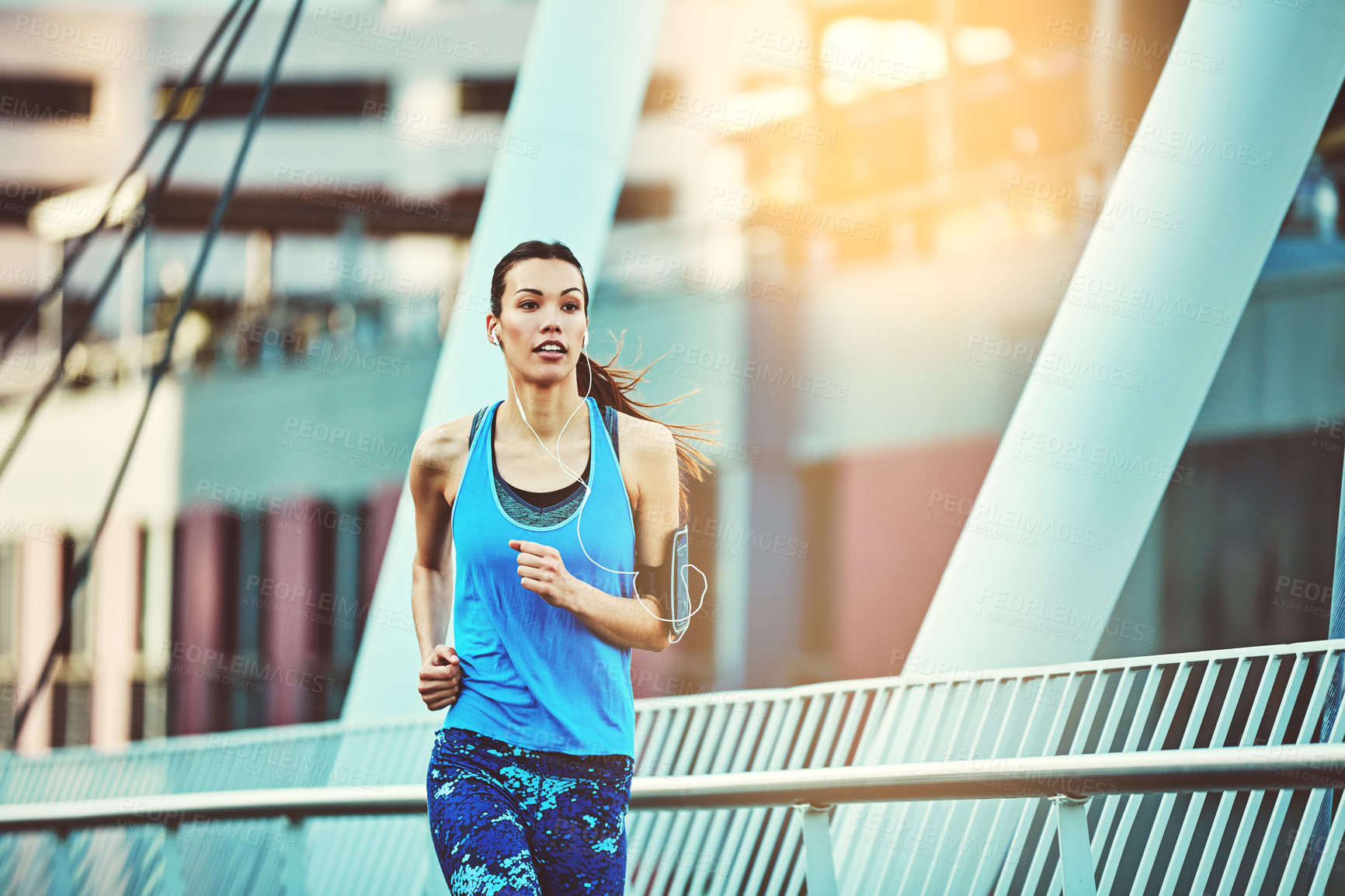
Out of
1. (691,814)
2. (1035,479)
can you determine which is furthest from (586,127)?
(691,814)

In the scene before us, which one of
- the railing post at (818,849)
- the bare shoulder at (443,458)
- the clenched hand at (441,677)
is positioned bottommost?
the railing post at (818,849)

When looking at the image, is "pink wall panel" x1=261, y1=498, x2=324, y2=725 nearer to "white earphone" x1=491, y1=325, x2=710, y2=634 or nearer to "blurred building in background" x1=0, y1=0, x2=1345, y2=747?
"blurred building in background" x1=0, y1=0, x2=1345, y2=747

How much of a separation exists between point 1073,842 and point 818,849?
74 cm

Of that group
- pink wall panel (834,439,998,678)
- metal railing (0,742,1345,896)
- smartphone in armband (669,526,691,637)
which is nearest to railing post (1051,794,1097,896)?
metal railing (0,742,1345,896)

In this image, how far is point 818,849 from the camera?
360cm

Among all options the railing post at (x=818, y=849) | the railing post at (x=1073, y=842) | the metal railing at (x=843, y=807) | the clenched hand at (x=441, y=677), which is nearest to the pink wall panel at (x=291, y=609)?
the metal railing at (x=843, y=807)

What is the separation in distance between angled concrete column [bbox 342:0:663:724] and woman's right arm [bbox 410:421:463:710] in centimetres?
295

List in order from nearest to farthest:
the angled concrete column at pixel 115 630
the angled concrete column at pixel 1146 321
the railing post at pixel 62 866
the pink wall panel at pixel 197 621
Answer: the angled concrete column at pixel 1146 321 < the railing post at pixel 62 866 < the pink wall panel at pixel 197 621 < the angled concrete column at pixel 115 630

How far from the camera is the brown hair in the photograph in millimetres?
2953

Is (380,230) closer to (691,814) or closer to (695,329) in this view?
(695,329)

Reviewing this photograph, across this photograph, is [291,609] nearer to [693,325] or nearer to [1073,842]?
[693,325]

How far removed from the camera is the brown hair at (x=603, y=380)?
2.95 metres

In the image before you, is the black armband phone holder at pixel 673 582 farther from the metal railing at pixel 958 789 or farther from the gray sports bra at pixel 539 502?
the metal railing at pixel 958 789

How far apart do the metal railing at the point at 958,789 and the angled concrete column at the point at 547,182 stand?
1.50 m
